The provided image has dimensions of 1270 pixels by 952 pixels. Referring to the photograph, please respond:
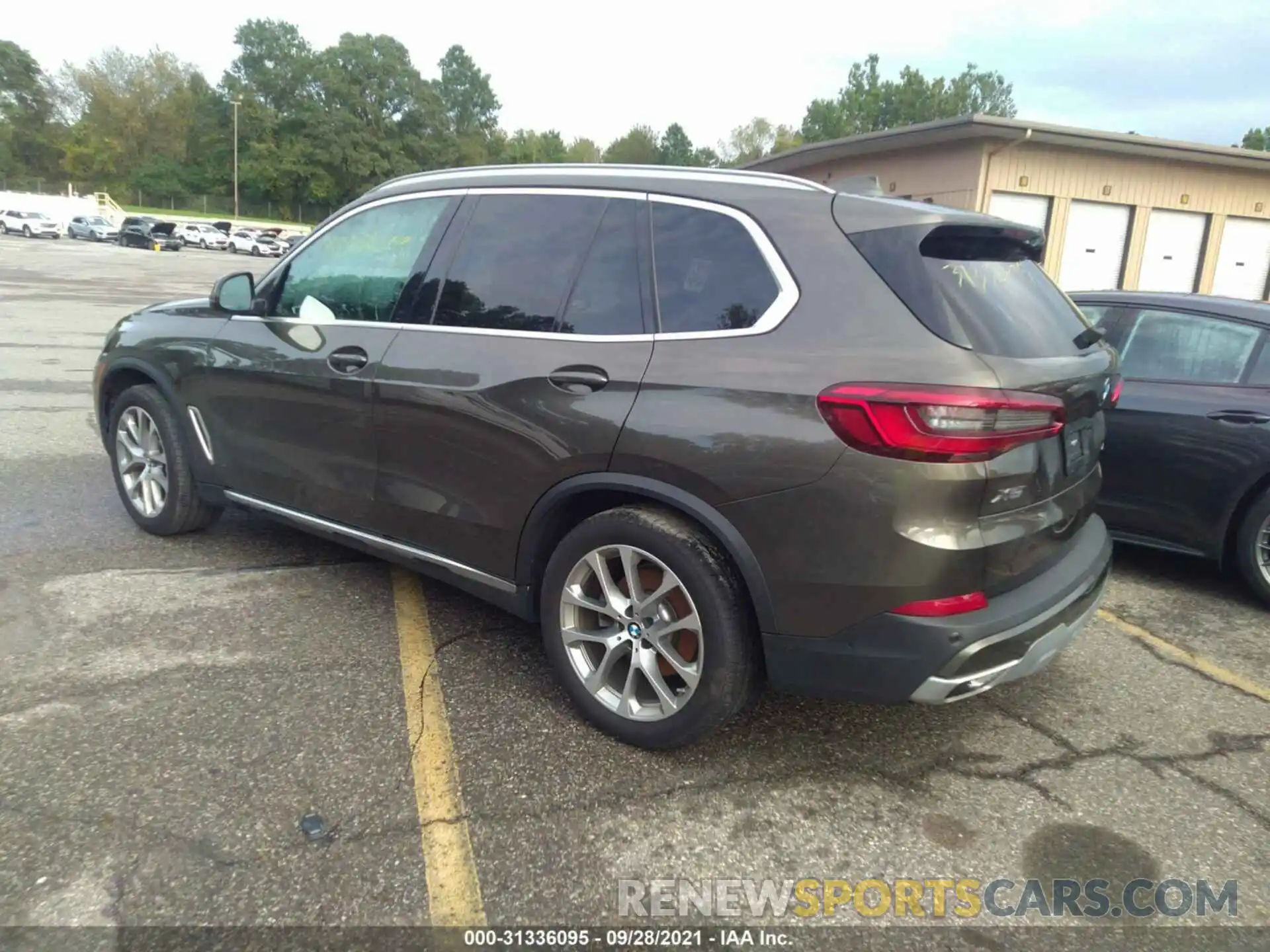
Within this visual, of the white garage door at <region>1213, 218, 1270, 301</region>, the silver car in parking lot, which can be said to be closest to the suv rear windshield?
the white garage door at <region>1213, 218, 1270, 301</region>

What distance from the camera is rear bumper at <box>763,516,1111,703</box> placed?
8.28 feet

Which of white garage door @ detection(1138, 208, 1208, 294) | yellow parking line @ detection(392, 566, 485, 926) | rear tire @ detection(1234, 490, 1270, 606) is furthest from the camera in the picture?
white garage door @ detection(1138, 208, 1208, 294)

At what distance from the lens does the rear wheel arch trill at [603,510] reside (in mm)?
2686

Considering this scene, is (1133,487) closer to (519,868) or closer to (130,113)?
(519,868)

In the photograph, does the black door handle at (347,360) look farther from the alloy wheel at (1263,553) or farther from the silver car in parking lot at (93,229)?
the silver car in parking lot at (93,229)

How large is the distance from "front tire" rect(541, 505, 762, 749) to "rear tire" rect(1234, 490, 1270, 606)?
3.09m

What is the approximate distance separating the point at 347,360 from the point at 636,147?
4230 inches

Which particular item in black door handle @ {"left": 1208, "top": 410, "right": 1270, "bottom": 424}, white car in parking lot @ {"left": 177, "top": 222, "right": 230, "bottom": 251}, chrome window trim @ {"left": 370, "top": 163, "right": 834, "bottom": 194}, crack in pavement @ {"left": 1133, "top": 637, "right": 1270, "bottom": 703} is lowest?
crack in pavement @ {"left": 1133, "top": 637, "right": 1270, "bottom": 703}

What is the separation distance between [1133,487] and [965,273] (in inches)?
106

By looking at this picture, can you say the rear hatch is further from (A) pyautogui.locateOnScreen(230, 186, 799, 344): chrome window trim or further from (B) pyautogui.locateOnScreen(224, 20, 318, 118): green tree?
(B) pyautogui.locateOnScreen(224, 20, 318, 118): green tree

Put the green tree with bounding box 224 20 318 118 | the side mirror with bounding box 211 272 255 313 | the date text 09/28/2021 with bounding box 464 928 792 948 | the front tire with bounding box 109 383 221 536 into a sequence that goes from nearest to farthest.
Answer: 1. the date text 09/28/2021 with bounding box 464 928 792 948
2. the side mirror with bounding box 211 272 255 313
3. the front tire with bounding box 109 383 221 536
4. the green tree with bounding box 224 20 318 118

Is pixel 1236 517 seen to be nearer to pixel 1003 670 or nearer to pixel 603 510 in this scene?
pixel 1003 670

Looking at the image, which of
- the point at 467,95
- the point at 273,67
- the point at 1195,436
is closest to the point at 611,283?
the point at 1195,436

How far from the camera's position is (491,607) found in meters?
4.18
